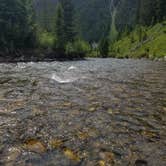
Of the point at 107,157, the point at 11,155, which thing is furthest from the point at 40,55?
the point at 107,157

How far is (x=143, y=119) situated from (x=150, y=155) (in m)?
3.07

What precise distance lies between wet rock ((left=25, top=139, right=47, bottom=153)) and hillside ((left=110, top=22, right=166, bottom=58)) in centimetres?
6486

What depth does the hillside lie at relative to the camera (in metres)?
Answer: 78.5

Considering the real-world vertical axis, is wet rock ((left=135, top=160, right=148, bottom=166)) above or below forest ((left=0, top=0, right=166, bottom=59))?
below

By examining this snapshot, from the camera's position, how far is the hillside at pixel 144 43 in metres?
78.5

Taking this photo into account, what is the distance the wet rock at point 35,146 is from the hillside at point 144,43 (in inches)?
2553

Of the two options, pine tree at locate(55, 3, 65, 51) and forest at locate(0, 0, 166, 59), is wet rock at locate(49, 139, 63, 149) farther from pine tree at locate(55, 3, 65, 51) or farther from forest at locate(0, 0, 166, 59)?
pine tree at locate(55, 3, 65, 51)

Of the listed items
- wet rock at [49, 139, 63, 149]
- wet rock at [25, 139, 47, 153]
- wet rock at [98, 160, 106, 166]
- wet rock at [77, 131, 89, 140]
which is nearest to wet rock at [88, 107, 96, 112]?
wet rock at [77, 131, 89, 140]

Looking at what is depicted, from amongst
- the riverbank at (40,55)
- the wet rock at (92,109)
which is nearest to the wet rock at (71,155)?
the wet rock at (92,109)

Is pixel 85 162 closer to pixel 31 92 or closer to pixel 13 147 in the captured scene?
pixel 13 147

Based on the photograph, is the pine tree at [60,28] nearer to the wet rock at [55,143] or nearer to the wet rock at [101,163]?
the wet rock at [55,143]

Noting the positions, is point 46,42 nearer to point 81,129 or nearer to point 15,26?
point 15,26

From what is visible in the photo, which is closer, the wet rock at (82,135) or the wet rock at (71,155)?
the wet rock at (71,155)

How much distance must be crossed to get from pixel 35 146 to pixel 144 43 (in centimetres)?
9044
